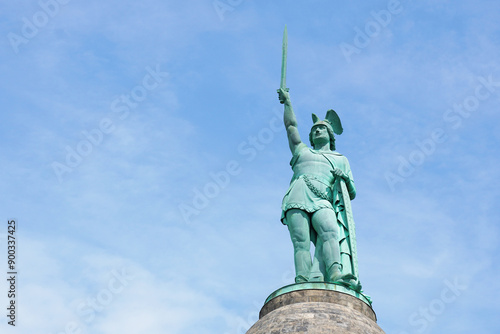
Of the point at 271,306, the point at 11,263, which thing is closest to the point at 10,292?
the point at 11,263

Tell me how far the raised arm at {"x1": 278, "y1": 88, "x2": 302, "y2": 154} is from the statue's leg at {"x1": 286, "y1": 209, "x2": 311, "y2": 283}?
6.80 ft

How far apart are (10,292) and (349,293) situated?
834 centimetres

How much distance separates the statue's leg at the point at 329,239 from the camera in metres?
16.3

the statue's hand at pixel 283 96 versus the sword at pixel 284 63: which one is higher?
the sword at pixel 284 63

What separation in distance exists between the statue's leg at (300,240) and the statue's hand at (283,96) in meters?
3.04

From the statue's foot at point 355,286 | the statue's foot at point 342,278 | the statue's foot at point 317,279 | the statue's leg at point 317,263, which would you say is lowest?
the statue's foot at point 355,286

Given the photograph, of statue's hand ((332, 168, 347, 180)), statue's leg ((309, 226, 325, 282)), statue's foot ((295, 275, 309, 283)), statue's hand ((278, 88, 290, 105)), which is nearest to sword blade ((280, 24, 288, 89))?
statue's hand ((278, 88, 290, 105))

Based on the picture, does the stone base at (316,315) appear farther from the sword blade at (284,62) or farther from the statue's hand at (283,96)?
the sword blade at (284,62)

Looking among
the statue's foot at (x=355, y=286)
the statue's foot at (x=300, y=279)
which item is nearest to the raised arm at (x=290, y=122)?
the statue's foot at (x=300, y=279)

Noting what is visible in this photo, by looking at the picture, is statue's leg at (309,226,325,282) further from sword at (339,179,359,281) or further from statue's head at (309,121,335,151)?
statue's head at (309,121,335,151)

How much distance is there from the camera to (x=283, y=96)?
19016 millimetres

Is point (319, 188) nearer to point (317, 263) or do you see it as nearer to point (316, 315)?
point (317, 263)

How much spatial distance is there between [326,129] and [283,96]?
1.34 metres

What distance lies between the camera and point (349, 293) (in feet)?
51.6
